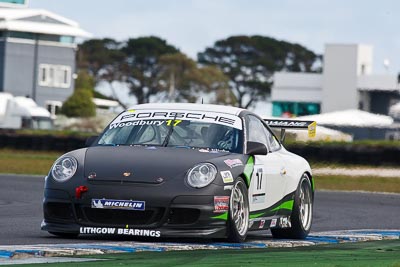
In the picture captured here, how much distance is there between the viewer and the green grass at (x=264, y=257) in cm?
862

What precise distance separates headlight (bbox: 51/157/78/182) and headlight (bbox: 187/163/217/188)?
37.1 inches

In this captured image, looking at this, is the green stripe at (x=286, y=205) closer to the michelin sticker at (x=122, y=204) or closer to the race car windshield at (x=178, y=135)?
the race car windshield at (x=178, y=135)

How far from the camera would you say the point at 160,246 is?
381 inches

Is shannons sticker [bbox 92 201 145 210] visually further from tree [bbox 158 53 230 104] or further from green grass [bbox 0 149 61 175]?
tree [bbox 158 53 230 104]

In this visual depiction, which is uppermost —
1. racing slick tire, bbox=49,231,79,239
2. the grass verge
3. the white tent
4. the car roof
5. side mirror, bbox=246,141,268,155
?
the white tent

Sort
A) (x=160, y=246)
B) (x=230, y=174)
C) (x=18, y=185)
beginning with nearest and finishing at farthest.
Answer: (x=160, y=246)
(x=230, y=174)
(x=18, y=185)

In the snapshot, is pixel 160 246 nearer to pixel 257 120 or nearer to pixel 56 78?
pixel 257 120

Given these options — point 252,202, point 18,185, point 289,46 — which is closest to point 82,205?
point 252,202

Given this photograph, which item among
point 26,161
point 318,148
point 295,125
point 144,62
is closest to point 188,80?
point 144,62

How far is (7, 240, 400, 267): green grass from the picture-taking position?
8.62m

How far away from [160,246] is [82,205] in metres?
0.90

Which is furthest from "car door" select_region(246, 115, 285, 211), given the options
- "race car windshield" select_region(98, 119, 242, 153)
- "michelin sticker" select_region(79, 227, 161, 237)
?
"michelin sticker" select_region(79, 227, 161, 237)

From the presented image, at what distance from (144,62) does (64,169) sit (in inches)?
4275

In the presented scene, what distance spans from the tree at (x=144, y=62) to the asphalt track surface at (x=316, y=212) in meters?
89.6
